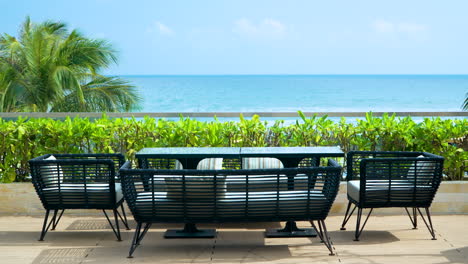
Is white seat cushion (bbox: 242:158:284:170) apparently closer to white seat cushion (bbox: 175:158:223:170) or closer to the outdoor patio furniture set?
the outdoor patio furniture set

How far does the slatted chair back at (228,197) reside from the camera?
4211 millimetres

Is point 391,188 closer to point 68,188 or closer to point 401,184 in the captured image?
point 401,184

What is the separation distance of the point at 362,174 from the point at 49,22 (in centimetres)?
1482

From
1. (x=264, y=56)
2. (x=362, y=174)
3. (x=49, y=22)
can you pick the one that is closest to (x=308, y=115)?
(x=362, y=174)

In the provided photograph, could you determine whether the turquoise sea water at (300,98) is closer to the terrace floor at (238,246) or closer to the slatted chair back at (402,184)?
the terrace floor at (238,246)

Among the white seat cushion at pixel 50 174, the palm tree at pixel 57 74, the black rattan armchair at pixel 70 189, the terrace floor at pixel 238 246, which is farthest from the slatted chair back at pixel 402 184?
the palm tree at pixel 57 74

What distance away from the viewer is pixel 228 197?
4.26 metres

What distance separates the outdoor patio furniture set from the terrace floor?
0.11 m

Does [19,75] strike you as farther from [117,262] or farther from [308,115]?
[117,262]

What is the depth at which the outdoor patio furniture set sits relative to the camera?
13.9 feet

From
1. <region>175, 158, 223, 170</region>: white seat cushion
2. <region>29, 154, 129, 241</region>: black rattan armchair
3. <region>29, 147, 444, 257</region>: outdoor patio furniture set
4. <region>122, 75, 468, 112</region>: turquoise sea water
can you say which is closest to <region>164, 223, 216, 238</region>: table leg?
<region>29, 147, 444, 257</region>: outdoor patio furniture set

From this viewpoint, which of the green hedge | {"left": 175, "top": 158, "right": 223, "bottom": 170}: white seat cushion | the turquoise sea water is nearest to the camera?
{"left": 175, "top": 158, "right": 223, "bottom": 170}: white seat cushion

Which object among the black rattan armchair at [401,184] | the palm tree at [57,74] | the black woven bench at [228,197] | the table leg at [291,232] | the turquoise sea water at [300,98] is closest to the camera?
the black woven bench at [228,197]

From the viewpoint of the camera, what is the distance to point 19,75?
15742 mm
